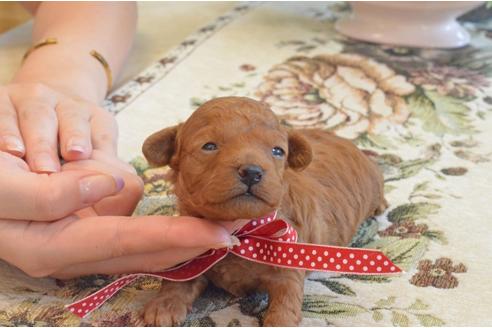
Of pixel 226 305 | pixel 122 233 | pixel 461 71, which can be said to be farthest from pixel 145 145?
pixel 461 71

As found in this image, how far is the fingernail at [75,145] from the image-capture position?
3.21 ft

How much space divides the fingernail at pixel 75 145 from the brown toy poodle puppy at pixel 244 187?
0.57 ft

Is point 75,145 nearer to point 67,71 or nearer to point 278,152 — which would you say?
point 278,152

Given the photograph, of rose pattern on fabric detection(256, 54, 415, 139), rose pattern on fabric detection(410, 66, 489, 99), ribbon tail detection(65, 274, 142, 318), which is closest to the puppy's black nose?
ribbon tail detection(65, 274, 142, 318)

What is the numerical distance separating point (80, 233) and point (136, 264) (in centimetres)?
8

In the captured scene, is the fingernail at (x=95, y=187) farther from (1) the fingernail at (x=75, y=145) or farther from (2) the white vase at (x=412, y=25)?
(2) the white vase at (x=412, y=25)

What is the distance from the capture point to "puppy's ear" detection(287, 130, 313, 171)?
0.86m

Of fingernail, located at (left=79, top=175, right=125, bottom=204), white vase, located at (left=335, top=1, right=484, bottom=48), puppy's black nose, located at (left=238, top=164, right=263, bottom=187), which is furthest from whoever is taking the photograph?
white vase, located at (left=335, top=1, right=484, bottom=48)

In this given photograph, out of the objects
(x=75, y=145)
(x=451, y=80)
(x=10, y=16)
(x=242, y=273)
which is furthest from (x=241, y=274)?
(x=10, y=16)

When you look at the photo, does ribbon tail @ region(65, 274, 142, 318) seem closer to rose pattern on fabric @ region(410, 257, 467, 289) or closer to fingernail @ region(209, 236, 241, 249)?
fingernail @ region(209, 236, 241, 249)

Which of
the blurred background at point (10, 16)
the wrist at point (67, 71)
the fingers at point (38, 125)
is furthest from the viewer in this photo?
the blurred background at point (10, 16)

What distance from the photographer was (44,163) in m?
0.92

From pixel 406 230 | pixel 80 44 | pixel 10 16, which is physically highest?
pixel 80 44

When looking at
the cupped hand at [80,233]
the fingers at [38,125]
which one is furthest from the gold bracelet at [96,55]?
the cupped hand at [80,233]
